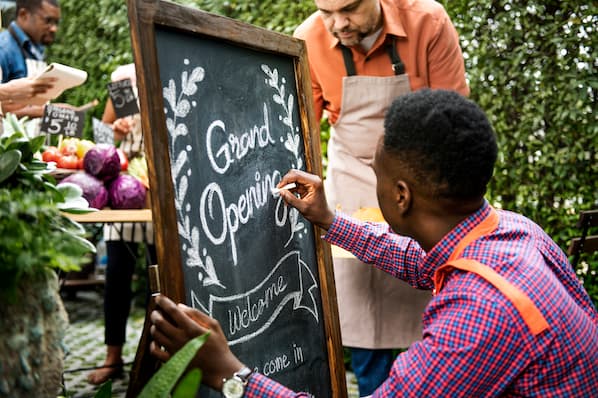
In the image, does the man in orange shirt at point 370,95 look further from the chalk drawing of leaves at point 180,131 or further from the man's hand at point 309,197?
the chalk drawing of leaves at point 180,131

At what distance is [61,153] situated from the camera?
10.8ft

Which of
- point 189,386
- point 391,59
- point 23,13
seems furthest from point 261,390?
point 23,13

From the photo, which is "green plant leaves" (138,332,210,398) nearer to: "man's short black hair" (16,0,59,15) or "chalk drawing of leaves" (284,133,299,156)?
"chalk drawing of leaves" (284,133,299,156)

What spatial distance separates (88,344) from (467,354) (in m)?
4.56

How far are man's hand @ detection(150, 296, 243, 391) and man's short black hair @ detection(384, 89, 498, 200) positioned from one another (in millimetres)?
570

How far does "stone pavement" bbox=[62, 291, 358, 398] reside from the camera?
14.4 ft

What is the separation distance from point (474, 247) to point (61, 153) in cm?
219

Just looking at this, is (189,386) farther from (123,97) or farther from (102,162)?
(123,97)

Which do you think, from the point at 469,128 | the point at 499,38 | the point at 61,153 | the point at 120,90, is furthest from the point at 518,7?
the point at 469,128

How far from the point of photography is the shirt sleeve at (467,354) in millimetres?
1495

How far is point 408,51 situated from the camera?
10.1 ft

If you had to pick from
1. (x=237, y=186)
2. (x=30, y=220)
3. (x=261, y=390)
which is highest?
(x=30, y=220)

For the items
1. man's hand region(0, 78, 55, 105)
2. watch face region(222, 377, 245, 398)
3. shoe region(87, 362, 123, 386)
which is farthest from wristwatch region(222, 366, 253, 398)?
shoe region(87, 362, 123, 386)

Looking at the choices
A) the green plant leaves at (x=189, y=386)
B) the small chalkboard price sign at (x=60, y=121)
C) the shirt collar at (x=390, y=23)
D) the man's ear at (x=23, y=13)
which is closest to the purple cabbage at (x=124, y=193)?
the small chalkboard price sign at (x=60, y=121)
